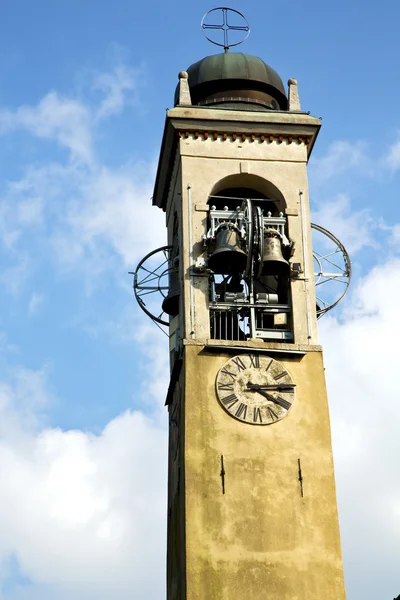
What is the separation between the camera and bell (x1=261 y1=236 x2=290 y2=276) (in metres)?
31.0

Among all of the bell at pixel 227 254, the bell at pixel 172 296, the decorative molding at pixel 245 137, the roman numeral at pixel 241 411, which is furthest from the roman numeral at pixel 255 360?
the decorative molding at pixel 245 137

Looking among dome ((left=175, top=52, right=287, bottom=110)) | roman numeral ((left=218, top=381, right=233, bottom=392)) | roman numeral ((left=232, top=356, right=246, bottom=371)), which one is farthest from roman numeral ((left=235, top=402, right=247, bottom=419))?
dome ((left=175, top=52, right=287, bottom=110))

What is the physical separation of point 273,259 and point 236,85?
17.5 feet

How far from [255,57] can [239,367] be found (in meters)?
8.80

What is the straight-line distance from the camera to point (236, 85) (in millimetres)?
33969

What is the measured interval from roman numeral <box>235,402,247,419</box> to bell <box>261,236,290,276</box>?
3.36 meters

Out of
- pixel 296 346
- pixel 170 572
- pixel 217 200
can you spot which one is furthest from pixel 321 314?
pixel 170 572

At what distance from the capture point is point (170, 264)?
33562 millimetres

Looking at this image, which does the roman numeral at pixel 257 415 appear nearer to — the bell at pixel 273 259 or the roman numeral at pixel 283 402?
the roman numeral at pixel 283 402

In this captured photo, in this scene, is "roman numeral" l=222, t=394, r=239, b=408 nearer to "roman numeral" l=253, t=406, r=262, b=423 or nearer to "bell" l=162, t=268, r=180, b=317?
"roman numeral" l=253, t=406, r=262, b=423

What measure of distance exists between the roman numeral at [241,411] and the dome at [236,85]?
26.1 feet

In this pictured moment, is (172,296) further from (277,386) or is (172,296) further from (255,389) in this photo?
(277,386)

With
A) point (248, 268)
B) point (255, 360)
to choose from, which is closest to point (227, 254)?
point (248, 268)

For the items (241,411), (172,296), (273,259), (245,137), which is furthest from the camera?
(245,137)
